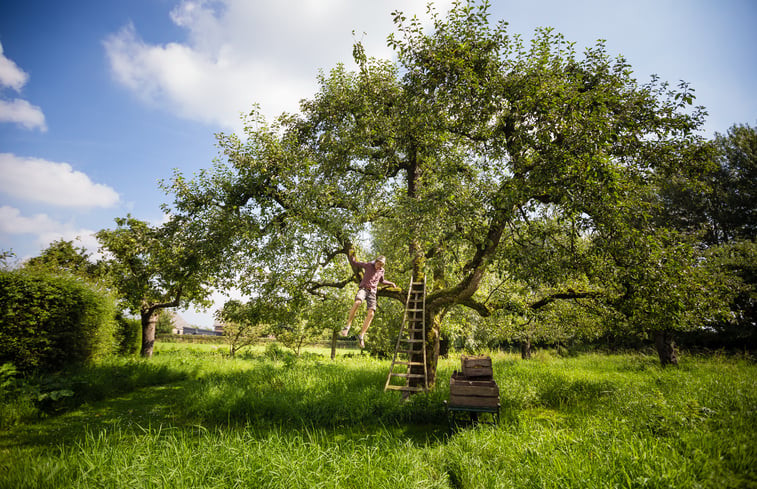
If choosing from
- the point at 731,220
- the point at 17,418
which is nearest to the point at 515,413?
the point at 17,418

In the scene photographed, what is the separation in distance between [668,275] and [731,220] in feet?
94.2

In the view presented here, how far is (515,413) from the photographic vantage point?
24.6 ft

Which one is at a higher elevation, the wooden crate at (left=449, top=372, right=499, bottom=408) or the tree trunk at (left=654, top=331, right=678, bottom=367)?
the wooden crate at (left=449, top=372, right=499, bottom=408)

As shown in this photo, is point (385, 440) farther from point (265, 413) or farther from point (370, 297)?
point (265, 413)

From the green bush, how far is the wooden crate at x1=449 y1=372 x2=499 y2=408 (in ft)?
38.7

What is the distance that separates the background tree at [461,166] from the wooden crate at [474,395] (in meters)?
2.81

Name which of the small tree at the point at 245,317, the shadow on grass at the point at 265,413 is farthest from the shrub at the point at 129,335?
the shadow on grass at the point at 265,413

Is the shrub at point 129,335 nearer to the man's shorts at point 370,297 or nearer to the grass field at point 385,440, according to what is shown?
the grass field at point 385,440

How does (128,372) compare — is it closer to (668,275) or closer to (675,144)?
(668,275)

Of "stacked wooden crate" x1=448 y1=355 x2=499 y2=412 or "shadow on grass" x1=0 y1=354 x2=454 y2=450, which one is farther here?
"shadow on grass" x1=0 y1=354 x2=454 y2=450

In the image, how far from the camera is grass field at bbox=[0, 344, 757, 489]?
4.02m

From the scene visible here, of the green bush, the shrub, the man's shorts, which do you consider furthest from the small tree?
the shrub

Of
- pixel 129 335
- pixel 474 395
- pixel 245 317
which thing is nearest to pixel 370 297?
pixel 474 395

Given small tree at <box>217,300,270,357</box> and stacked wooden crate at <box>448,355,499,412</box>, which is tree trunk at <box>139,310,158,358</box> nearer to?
small tree at <box>217,300,270,357</box>
